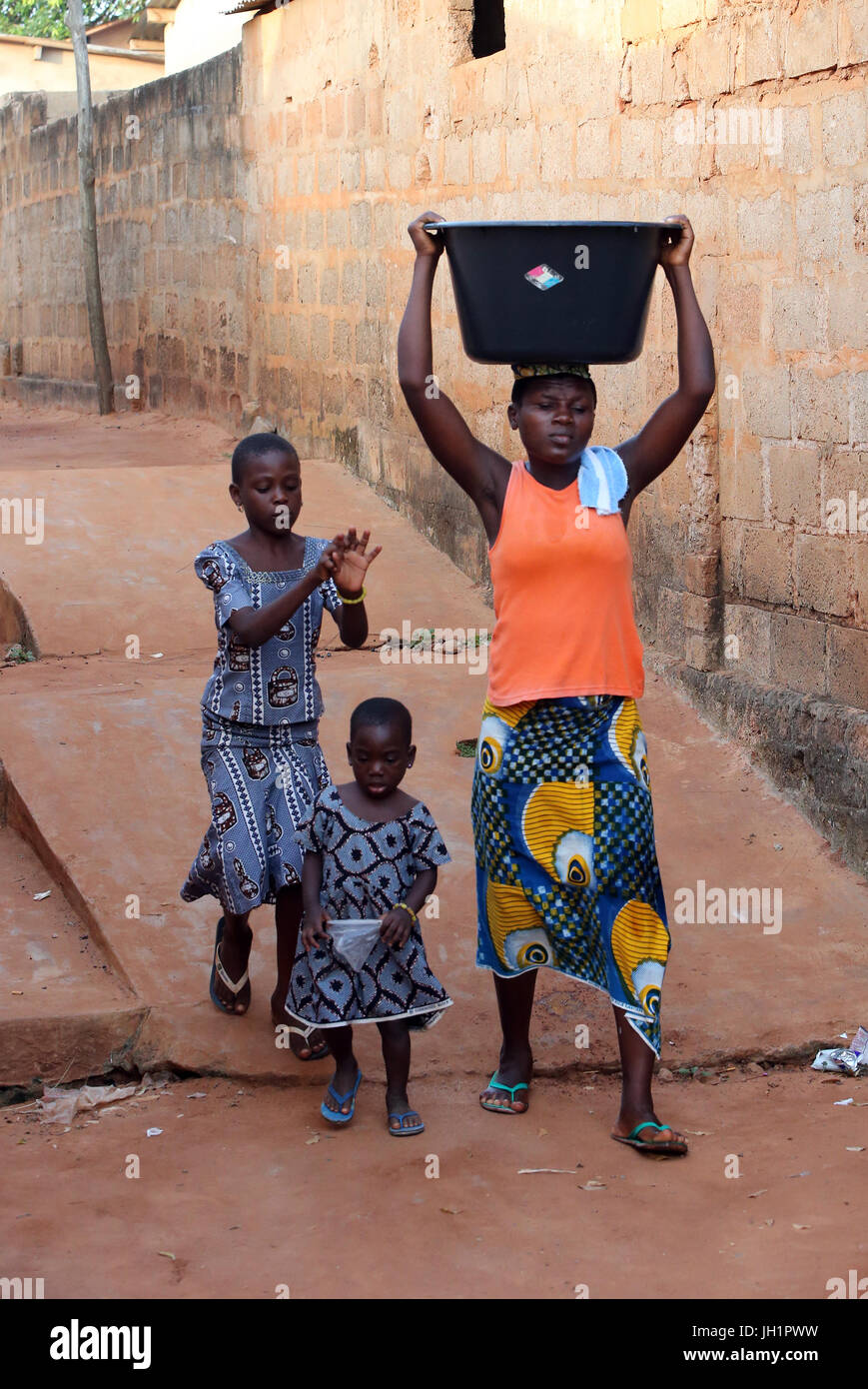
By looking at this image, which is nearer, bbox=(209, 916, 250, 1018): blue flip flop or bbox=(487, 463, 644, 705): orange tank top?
bbox=(487, 463, 644, 705): orange tank top

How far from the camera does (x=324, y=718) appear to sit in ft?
19.8

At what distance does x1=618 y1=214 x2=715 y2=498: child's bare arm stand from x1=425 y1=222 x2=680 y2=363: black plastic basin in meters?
0.06

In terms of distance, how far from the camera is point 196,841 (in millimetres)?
4984

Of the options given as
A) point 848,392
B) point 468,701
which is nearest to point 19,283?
point 468,701

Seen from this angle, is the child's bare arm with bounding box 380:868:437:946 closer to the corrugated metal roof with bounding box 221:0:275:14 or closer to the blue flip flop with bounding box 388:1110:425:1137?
the blue flip flop with bounding box 388:1110:425:1137

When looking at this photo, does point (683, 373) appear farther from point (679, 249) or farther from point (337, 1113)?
point (337, 1113)

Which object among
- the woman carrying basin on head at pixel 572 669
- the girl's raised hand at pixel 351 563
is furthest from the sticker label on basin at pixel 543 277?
the girl's raised hand at pixel 351 563

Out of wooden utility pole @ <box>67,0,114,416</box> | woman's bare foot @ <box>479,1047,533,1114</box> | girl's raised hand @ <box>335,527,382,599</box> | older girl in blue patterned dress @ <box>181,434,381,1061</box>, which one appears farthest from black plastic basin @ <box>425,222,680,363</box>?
wooden utility pole @ <box>67,0,114,416</box>

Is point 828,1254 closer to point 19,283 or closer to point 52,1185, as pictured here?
point 52,1185

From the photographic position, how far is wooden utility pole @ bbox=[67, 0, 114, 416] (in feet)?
47.2

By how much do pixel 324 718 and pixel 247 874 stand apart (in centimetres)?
229

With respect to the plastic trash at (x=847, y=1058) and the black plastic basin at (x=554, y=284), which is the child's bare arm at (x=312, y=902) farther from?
the plastic trash at (x=847, y=1058)

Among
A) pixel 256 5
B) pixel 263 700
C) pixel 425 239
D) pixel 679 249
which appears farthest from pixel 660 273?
pixel 256 5

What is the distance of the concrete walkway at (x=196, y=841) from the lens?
4.09 m
